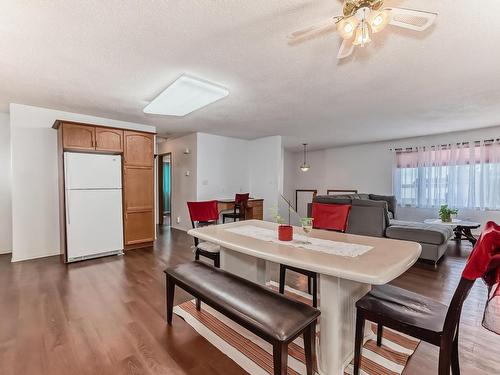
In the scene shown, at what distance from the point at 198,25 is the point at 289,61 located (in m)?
A: 0.93

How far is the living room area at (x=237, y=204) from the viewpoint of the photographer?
1.48 meters

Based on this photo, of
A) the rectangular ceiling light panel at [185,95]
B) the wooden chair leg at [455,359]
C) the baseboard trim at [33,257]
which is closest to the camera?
the wooden chair leg at [455,359]

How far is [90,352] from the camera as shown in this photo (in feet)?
5.67

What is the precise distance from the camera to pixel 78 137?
12.1 feet

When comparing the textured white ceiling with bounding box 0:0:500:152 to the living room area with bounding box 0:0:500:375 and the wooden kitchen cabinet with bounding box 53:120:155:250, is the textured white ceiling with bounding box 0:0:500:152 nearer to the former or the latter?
the living room area with bounding box 0:0:500:375

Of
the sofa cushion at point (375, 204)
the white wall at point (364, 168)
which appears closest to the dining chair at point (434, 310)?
the sofa cushion at point (375, 204)

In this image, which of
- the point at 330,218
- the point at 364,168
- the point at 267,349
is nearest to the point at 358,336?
the point at 267,349

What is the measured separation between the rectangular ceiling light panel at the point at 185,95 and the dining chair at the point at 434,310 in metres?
2.58

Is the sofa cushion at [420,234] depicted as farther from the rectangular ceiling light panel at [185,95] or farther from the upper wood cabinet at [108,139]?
the upper wood cabinet at [108,139]

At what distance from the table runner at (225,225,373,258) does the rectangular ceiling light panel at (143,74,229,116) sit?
1.70m

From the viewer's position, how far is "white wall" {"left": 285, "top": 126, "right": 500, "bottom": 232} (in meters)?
5.40

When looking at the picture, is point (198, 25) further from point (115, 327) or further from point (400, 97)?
point (400, 97)

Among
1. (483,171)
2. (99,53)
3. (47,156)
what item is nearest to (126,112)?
(47,156)

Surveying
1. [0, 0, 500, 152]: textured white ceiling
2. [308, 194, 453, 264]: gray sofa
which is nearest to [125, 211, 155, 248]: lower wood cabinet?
[0, 0, 500, 152]: textured white ceiling
